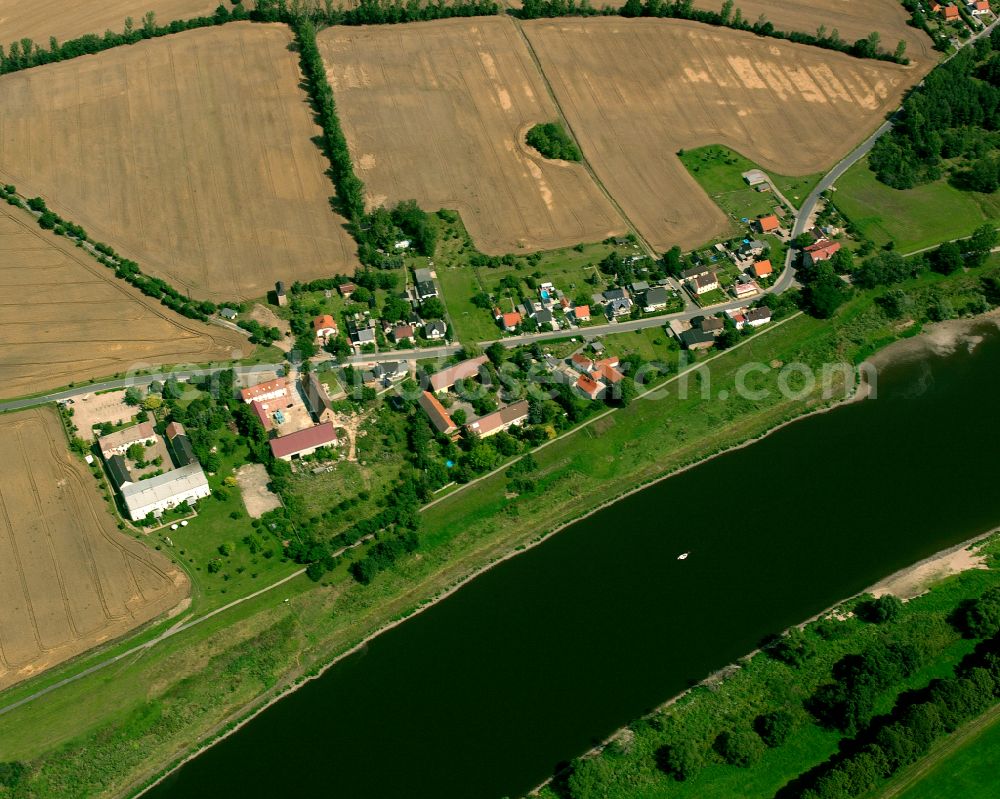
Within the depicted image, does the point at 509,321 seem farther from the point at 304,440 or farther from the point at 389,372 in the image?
the point at 304,440

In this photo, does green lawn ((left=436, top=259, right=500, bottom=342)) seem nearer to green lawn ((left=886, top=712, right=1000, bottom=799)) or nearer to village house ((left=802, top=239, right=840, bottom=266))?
village house ((left=802, top=239, right=840, bottom=266))

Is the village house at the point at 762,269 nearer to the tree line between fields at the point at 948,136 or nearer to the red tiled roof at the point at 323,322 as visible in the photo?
the tree line between fields at the point at 948,136

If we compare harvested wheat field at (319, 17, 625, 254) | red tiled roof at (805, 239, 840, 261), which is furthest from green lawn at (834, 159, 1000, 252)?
harvested wheat field at (319, 17, 625, 254)

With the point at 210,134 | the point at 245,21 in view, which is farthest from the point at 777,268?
the point at 245,21

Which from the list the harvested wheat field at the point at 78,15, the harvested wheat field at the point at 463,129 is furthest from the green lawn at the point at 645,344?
the harvested wheat field at the point at 78,15

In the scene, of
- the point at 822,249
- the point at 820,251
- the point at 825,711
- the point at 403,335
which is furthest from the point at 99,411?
the point at 822,249
